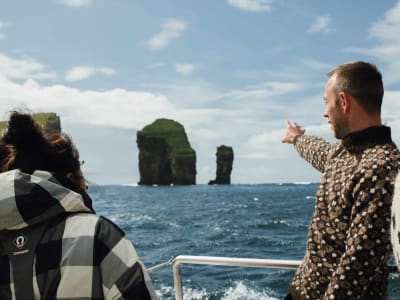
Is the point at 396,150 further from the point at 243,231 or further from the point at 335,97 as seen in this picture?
the point at 243,231

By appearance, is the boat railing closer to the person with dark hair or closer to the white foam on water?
the person with dark hair

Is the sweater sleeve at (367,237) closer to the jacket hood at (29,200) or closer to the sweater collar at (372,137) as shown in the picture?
the sweater collar at (372,137)

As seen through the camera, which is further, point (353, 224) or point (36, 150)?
point (353, 224)

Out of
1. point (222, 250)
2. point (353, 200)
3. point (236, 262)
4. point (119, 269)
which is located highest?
point (353, 200)

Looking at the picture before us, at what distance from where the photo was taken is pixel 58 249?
1.25 metres

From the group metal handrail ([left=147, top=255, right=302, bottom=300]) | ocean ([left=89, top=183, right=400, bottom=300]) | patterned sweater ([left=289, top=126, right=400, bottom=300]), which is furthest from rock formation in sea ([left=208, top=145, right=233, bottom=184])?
patterned sweater ([left=289, top=126, right=400, bottom=300])

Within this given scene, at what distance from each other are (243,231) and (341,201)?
2480 centimetres

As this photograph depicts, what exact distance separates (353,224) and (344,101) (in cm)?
50

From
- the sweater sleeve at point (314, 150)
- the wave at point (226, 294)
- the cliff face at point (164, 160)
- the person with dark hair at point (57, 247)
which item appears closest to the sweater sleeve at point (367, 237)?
the sweater sleeve at point (314, 150)

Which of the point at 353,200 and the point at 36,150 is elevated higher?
the point at 36,150

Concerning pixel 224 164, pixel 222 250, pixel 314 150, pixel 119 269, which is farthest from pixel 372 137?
pixel 224 164

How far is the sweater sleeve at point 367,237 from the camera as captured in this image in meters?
1.63

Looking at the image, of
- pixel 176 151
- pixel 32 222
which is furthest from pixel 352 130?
pixel 176 151

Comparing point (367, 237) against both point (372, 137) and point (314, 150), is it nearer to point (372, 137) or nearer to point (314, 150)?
point (372, 137)
